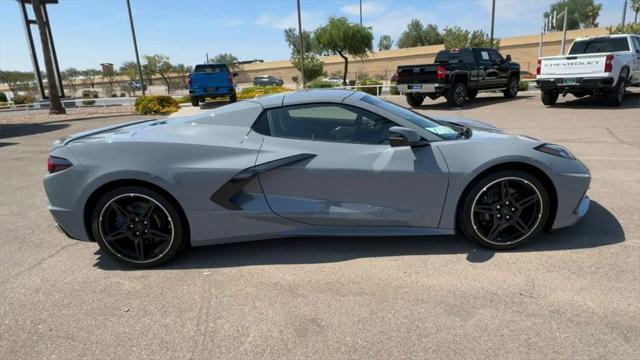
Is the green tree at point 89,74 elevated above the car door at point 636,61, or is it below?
above

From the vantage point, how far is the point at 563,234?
3676 mm

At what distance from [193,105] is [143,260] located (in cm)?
1750

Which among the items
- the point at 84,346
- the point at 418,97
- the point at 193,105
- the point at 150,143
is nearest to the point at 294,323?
the point at 84,346

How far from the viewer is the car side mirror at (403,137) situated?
10.4 feet

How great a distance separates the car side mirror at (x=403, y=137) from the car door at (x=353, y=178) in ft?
0.23

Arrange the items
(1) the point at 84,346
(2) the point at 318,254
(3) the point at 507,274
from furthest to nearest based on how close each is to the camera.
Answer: (2) the point at 318,254 → (3) the point at 507,274 → (1) the point at 84,346

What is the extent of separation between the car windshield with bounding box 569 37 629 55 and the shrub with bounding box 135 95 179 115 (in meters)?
14.9

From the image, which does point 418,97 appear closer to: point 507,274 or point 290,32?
point 507,274

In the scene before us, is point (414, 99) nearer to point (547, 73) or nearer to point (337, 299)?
point (547, 73)

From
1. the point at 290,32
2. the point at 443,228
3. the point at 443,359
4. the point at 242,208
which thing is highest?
the point at 290,32

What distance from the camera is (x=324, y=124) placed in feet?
11.6

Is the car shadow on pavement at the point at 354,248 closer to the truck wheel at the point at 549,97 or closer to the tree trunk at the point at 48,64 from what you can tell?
the truck wheel at the point at 549,97

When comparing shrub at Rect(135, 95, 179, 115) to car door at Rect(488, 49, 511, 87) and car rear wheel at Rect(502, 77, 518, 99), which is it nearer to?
car door at Rect(488, 49, 511, 87)

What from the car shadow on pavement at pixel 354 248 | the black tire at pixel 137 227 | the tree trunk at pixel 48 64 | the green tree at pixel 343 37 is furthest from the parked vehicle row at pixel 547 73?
the green tree at pixel 343 37
